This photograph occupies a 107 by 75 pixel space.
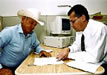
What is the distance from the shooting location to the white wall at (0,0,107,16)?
2.94 m

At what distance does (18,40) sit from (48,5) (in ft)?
4.02

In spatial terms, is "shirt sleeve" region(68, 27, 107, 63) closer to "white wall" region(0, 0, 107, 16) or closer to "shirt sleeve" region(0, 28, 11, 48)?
"shirt sleeve" region(0, 28, 11, 48)

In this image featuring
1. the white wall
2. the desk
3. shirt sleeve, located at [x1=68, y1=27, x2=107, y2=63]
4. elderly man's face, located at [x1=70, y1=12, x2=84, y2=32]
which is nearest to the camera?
the desk

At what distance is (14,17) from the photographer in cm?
296

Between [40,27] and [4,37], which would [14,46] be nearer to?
[4,37]

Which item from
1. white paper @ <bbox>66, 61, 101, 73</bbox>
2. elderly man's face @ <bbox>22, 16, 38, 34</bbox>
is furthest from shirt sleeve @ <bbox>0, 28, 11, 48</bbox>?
white paper @ <bbox>66, 61, 101, 73</bbox>

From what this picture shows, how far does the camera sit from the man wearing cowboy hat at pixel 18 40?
1.92m

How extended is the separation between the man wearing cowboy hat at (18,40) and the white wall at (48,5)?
94 centimetres

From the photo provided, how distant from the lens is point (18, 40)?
6.45 ft

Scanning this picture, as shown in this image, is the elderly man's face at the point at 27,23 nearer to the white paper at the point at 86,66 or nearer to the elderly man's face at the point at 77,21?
the elderly man's face at the point at 77,21

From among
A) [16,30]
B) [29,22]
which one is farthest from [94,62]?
[16,30]

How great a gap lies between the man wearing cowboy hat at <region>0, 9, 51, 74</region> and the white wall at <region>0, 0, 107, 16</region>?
0.94m

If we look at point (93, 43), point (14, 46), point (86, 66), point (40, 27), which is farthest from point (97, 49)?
point (40, 27)

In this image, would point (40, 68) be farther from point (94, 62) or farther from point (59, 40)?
point (59, 40)
